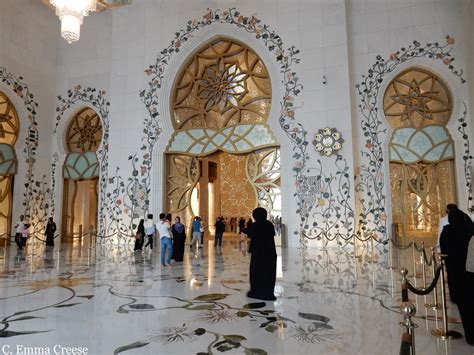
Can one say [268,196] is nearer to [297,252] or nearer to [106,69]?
[297,252]

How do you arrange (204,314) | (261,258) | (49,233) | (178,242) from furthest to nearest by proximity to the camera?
(49,233) < (178,242) < (261,258) < (204,314)

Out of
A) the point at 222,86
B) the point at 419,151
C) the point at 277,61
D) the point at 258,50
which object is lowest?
the point at 419,151

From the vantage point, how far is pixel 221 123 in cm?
801

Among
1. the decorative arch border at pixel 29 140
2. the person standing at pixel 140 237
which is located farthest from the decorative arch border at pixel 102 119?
the person standing at pixel 140 237

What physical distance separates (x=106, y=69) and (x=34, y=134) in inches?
97.0

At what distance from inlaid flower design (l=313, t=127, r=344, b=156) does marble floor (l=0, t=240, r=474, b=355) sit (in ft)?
10.9

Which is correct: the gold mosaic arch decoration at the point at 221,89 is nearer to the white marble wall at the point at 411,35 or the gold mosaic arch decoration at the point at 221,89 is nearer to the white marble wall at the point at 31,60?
the white marble wall at the point at 411,35

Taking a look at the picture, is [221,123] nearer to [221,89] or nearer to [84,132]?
[221,89]

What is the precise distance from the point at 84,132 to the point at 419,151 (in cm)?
804

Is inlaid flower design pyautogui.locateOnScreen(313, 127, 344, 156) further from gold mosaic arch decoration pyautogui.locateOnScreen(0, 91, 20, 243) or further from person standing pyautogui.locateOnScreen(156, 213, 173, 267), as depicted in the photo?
gold mosaic arch decoration pyautogui.locateOnScreen(0, 91, 20, 243)

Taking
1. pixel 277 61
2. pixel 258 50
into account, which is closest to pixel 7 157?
pixel 258 50

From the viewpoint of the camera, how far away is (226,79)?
8.05 m

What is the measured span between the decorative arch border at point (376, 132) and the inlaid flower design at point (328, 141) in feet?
2.03

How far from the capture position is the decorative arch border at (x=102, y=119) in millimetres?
8156
